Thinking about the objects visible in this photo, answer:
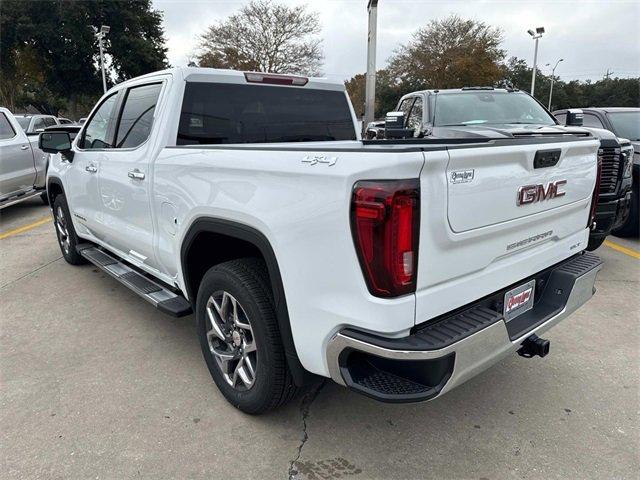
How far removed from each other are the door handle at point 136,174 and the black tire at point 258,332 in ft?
3.40

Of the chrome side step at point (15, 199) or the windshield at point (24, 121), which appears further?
the windshield at point (24, 121)

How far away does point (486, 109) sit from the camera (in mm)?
6637

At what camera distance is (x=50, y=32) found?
32.7 metres

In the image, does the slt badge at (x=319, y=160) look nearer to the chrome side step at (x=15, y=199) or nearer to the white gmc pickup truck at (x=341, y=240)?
the white gmc pickup truck at (x=341, y=240)

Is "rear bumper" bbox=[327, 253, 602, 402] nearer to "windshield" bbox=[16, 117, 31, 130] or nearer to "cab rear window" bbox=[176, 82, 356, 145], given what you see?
"cab rear window" bbox=[176, 82, 356, 145]

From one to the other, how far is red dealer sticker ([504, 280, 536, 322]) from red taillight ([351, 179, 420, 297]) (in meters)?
0.75

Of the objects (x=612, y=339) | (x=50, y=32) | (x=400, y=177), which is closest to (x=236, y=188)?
(x=400, y=177)

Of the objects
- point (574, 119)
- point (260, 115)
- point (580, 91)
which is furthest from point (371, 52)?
point (580, 91)

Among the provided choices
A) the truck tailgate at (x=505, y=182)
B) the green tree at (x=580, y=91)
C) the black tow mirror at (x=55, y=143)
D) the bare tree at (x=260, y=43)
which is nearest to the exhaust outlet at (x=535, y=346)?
the truck tailgate at (x=505, y=182)

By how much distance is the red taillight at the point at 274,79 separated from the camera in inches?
140

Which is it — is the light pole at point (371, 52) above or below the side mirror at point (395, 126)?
above

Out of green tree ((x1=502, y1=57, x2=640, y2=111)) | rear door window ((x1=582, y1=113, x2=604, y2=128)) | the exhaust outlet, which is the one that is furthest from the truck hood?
green tree ((x1=502, y1=57, x2=640, y2=111))

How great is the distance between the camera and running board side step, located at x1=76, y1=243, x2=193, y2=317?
3180mm

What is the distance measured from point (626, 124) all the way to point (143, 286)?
7.25 metres
